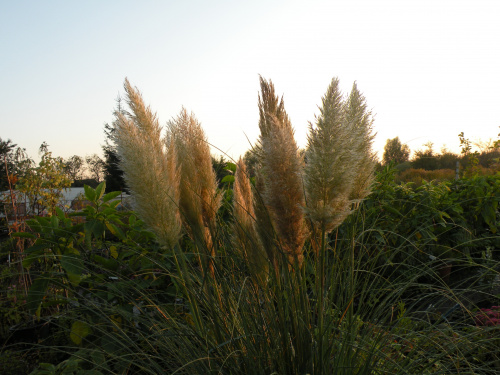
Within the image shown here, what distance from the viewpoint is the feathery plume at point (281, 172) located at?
168 cm

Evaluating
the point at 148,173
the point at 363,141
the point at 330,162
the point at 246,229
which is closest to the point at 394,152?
the point at 363,141

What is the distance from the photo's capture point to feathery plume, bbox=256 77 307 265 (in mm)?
1683

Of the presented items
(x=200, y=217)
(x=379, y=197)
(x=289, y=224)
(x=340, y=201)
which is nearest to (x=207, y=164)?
(x=200, y=217)

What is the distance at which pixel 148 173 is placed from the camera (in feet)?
6.28

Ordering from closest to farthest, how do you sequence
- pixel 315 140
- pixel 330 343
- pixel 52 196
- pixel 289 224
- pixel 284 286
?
pixel 315 140 < pixel 289 224 < pixel 330 343 < pixel 284 286 < pixel 52 196

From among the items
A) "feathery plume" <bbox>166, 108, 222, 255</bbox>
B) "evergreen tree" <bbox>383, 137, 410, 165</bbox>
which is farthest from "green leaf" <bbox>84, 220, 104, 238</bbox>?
"evergreen tree" <bbox>383, 137, 410, 165</bbox>

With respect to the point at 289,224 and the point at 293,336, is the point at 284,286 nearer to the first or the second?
the point at 293,336

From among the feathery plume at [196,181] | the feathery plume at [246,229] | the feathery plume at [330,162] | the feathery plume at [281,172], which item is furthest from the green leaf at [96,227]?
the feathery plume at [330,162]

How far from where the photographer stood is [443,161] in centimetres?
2662

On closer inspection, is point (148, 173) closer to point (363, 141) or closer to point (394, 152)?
point (363, 141)

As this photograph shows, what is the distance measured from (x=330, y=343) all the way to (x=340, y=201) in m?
0.73

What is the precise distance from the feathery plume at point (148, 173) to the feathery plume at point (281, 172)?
1.65 ft

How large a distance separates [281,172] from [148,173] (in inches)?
26.1

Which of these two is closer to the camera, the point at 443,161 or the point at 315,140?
the point at 315,140
